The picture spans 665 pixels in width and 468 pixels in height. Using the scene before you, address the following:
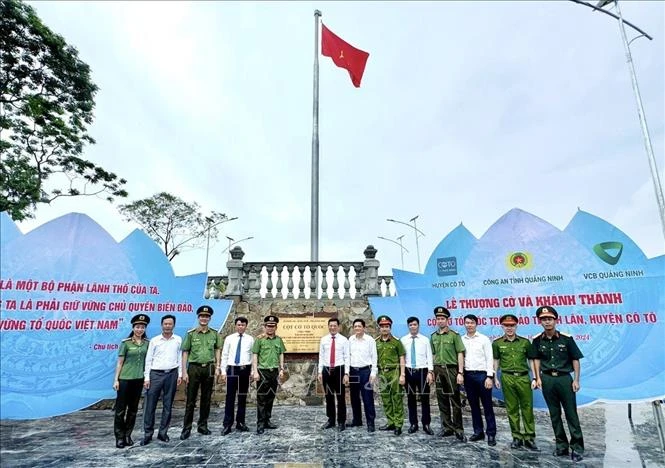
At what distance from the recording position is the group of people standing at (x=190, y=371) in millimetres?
4215

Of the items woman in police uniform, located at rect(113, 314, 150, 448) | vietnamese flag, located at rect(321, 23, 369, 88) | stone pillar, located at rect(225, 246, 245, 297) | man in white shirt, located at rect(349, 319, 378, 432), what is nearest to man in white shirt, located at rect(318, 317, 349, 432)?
man in white shirt, located at rect(349, 319, 378, 432)

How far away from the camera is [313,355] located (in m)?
6.54

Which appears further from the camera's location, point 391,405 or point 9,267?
point 391,405

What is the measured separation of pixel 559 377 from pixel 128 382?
4927mm

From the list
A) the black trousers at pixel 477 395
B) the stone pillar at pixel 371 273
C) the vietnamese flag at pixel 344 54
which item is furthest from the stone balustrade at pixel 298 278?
the vietnamese flag at pixel 344 54

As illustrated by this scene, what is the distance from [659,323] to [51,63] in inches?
505

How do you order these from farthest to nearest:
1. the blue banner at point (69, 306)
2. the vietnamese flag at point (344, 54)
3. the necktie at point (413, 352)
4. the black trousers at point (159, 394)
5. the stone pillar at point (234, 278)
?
the vietnamese flag at point (344, 54)
the stone pillar at point (234, 278)
the necktie at point (413, 352)
the black trousers at point (159, 394)
the blue banner at point (69, 306)

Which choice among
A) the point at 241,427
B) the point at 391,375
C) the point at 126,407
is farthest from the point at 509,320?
the point at 126,407

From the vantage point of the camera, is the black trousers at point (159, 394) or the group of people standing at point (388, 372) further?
the black trousers at point (159, 394)

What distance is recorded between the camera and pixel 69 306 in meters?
4.39

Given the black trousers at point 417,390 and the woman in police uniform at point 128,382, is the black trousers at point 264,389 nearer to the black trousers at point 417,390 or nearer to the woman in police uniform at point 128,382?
the woman in police uniform at point 128,382

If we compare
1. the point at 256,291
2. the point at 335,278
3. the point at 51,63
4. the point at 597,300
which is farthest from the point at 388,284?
the point at 51,63

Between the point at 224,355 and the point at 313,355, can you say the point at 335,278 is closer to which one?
the point at 313,355

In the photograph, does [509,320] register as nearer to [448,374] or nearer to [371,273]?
[448,374]
